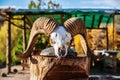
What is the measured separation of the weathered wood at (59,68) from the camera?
363cm

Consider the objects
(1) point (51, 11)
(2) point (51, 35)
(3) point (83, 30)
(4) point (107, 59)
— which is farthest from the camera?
(4) point (107, 59)

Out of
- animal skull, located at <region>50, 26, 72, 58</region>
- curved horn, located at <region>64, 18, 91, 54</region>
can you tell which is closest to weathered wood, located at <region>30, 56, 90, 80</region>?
animal skull, located at <region>50, 26, 72, 58</region>

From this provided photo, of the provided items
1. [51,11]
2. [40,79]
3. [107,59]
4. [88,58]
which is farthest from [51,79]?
[107,59]

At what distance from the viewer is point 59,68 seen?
374 centimetres

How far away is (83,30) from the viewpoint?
12.9 ft

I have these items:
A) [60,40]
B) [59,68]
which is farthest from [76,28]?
[59,68]

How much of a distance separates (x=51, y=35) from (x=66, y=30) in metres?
0.15

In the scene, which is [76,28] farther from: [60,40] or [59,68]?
[59,68]

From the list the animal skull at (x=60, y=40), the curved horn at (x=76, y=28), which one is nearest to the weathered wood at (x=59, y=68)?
the animal skull at (x=60, y=40)

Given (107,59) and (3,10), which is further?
(107,59)

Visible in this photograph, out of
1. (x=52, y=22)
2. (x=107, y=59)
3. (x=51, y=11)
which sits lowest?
(x=107, y=59)

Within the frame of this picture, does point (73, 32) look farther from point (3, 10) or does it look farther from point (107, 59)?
point (107, 59)

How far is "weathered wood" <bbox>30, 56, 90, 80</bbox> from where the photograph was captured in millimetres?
3631

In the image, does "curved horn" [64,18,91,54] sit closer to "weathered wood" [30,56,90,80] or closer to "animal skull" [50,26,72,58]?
"animal skull" [50,26,72,58]
